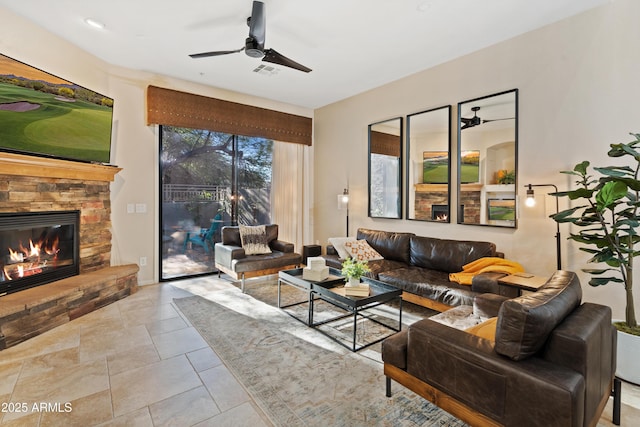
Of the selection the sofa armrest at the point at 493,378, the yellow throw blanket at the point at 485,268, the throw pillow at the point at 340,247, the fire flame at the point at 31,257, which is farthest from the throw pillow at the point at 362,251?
the fire flame at the point at 31,257

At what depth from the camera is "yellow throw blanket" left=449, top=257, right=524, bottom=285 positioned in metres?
Answer: 3.33

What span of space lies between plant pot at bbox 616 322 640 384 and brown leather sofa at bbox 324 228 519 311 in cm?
79

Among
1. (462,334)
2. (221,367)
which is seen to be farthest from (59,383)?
(462,334)

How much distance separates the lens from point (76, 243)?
13.0 ft

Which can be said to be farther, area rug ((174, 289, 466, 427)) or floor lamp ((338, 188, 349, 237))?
floor lamp ((338, 188, 349, 237))

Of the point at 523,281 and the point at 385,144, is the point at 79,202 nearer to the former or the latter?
the point at 385,144

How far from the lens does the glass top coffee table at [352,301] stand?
287cm

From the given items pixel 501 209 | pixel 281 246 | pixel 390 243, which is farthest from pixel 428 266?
pixel 281 246

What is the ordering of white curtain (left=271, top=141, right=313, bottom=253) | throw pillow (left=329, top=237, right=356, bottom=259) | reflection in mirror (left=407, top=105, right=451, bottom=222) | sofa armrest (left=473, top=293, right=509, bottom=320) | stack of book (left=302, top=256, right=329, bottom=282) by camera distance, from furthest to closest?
white curtain (left=271, top=141, right=313, bottom=253), throw pillow (left=329, top=237, right=356, bottom=259), reflection in mirror (left=407, top=105, right=451, bottom=222), stack of book (left=302, top=256, right=329, bottom=282), sofa armrest (left=473, top=293, right=509, bottom=320)

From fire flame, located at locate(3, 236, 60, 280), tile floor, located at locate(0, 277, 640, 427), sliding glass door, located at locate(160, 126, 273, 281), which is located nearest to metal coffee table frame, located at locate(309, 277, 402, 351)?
tile floor, located at locate(0, 277, 640, 427)

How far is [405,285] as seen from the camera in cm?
360

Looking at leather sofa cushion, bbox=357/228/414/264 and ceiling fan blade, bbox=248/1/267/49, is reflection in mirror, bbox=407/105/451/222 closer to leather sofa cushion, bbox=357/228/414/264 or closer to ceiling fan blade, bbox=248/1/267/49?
leather sofa cushion, bbox=357/228/414/264

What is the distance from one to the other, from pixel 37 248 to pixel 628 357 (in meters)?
5.68

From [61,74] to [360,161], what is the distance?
430 cm
